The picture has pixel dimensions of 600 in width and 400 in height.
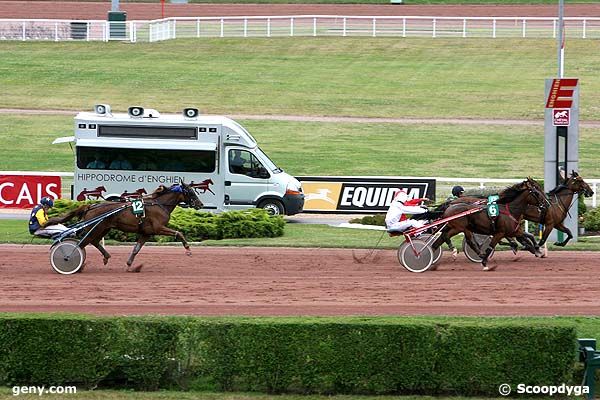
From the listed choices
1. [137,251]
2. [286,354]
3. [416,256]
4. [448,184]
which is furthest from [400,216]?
[448,184]

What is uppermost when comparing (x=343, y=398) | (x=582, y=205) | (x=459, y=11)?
(x=459, y=11)

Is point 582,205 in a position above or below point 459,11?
below

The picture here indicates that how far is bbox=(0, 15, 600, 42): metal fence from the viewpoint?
5538 cm

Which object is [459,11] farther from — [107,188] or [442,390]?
[442,390]

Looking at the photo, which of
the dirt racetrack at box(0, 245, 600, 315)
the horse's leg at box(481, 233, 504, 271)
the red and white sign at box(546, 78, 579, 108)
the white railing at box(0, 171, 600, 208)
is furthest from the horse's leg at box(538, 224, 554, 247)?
the white railing at box(0, 171, 600, 208)

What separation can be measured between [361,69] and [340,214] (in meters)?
21.9

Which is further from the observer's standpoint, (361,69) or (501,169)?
(361,69)

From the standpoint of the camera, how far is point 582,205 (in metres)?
26.6

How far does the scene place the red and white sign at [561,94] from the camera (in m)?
23.2

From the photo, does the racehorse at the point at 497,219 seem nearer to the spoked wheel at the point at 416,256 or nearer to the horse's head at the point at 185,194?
the spoked wheel at the point at 416,256

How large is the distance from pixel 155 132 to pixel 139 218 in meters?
9.04

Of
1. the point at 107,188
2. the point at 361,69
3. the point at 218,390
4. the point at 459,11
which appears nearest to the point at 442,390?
the point at 218,390

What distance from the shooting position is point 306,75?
1998 inches

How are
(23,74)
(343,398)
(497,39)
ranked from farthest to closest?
(497,39)
(23,74)
(343,398)
